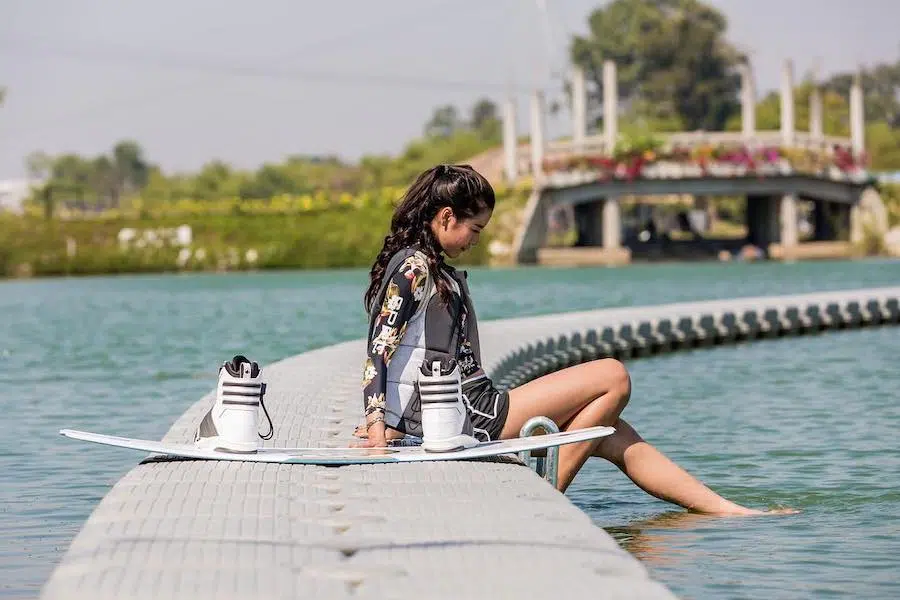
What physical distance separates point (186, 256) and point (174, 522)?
70255 millimetres

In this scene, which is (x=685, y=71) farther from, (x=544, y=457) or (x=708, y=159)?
(x=544, y=457)

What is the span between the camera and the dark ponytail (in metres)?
8.27

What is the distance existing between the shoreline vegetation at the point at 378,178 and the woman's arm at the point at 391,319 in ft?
141

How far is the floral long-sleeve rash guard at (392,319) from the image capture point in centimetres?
828

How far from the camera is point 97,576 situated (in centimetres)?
587

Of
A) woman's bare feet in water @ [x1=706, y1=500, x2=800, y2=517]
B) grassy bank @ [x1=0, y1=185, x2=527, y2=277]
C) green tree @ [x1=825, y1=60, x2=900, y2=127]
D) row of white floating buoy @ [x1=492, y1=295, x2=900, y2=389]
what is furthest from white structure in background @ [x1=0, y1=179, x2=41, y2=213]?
woman's bare feet in water @ [x1=706, y1=500, x2=800, y2=517]

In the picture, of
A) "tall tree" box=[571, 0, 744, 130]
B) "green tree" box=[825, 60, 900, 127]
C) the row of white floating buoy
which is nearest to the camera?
the row of white floating buoy

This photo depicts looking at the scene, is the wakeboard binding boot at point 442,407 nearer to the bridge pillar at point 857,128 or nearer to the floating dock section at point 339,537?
the floating dock section at point 339,537

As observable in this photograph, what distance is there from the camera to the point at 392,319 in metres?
8.28

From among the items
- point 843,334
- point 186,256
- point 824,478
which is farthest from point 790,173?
point 824,478

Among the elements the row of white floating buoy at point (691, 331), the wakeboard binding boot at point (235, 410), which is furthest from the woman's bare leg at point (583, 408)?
the row of white floating buoy at point (691, 331)

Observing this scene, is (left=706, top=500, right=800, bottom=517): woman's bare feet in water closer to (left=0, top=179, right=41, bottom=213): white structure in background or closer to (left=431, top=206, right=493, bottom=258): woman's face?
(left=431, top=206, right=493, bottom=258): woman's face

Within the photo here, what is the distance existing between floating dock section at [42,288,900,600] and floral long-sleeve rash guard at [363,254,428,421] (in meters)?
0.35

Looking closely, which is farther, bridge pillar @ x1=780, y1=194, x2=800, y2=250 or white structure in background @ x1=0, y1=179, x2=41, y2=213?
white structure in background @ x1=0, y1=179, x2=41, y2=213
